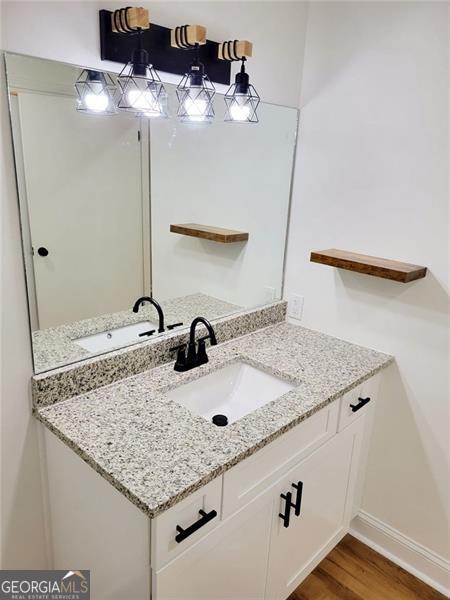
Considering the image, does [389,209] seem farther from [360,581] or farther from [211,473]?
[360,581]

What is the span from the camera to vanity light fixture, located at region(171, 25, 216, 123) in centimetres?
136

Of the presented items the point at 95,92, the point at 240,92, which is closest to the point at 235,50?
the point at 240,92

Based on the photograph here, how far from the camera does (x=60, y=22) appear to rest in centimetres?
113

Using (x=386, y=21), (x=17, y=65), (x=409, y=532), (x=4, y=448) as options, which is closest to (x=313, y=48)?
(x=386, y=21)

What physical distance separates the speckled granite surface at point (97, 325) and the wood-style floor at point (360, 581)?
122 cm

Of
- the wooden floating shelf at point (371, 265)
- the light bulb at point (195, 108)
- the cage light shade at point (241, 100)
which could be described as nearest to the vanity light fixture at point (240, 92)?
the cage light shade at point (241, 100)

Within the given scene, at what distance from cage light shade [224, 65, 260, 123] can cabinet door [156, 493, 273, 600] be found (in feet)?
4.60

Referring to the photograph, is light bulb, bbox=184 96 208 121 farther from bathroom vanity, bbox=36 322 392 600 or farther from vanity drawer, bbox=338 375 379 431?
vanity drawer, bbox=338 375 379 431

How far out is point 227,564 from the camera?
127 centimetres

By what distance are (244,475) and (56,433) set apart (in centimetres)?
55

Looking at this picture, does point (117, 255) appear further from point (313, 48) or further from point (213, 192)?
point (313, 48)

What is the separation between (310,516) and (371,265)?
984mm

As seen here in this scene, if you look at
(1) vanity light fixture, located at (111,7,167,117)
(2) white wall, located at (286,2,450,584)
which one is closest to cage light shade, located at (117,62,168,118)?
(1) vanity light fixture, located at (111,7,167,117)

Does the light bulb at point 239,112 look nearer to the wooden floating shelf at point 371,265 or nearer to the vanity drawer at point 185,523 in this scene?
the wooden floating shelf at point 371,265
